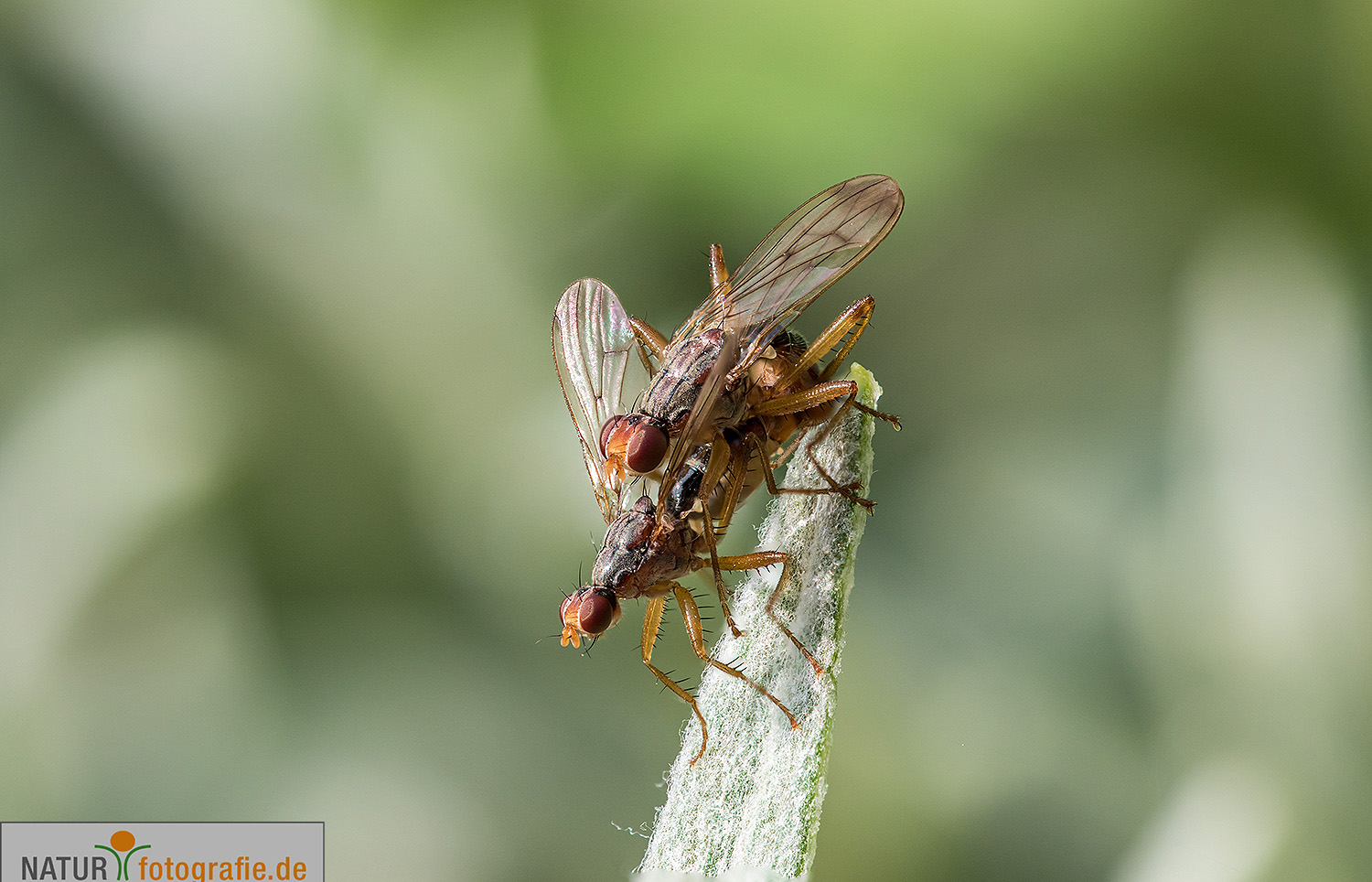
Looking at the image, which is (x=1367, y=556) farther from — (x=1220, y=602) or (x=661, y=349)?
(x=661, y=349)

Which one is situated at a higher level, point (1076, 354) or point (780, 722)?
point (1076, 354)

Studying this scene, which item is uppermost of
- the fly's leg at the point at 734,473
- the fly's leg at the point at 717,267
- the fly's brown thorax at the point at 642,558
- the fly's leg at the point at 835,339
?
the fly's leg at the point at 717,267

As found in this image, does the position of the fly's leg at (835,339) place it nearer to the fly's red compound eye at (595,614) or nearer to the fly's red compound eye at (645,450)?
the fly's red compound eye at (645,450)

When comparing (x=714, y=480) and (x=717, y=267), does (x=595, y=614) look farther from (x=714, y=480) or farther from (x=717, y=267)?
(x=717, y=267)

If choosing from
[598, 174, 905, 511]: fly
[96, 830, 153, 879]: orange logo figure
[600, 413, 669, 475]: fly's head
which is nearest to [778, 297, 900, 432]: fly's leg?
[598, 174, 905, 511]: fly

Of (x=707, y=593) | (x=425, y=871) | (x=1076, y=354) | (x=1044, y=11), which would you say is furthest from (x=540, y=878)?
(x=1044, y=11)

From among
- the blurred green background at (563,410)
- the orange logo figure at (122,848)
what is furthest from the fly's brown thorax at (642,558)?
the orange logo figure at (122,848)

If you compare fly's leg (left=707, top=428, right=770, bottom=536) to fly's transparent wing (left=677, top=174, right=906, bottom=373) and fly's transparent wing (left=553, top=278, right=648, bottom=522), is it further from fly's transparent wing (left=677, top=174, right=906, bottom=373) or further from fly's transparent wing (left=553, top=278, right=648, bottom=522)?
fly's transparent wing (left=553, top=278, right=648, bottom=522)
